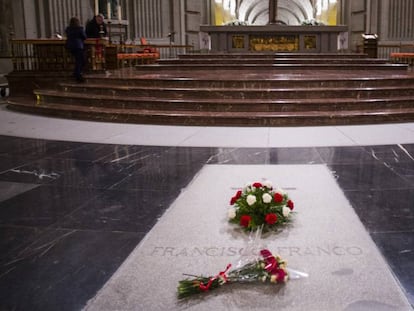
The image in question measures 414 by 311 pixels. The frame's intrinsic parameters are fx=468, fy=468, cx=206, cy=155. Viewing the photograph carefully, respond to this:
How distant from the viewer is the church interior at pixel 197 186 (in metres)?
2.33

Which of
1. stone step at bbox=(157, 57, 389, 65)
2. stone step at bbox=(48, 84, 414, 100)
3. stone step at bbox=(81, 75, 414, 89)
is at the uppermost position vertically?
stone step at bbox=(157, 57, 389, 65)

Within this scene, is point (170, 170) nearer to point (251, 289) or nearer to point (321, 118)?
point (251, 289)

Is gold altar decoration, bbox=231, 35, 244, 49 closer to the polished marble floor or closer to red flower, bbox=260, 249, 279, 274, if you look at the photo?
the polished marble floor

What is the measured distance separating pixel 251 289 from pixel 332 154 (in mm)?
3425

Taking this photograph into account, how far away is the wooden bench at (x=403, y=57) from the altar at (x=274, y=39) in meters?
2.99

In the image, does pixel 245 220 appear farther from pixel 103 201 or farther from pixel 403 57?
pixel 403 57

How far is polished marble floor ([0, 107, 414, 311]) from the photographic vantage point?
257 centimetres

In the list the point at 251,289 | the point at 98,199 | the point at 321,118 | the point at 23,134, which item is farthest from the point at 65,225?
the point at 321,118

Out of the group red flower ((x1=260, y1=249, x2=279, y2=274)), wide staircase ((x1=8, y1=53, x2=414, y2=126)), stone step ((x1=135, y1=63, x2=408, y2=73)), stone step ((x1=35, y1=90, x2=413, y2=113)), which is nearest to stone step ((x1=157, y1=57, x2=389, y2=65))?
stone step ((x1=135, y1=63, x2=408, y2=73))

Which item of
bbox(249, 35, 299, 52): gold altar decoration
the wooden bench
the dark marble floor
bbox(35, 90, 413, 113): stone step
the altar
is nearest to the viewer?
the dark marble floor

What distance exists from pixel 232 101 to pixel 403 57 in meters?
12.5

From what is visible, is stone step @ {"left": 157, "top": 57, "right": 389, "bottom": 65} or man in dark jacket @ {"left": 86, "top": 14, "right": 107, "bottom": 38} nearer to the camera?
man in dark jacket @ {"left": 86, "top": 14, "right": 107, "bottom": 38}

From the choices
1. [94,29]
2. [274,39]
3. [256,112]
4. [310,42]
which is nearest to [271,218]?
[256,112]

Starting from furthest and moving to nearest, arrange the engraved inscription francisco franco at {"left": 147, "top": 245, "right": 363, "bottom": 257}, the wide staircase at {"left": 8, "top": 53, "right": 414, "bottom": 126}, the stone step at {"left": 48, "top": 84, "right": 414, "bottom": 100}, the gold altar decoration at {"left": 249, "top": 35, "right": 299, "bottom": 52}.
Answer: the gold altar decoration at {"left": 249, "top": 35, "right": 299, "bottom": 52}, the stone step at {"left": 48, "top": 84, "right": 414, "bottom": 100}, the wide staircase at {"left": 8, "top": 53, "right": 414, "bottom": 126}, the engraved inscription francisco franco at {"left": 147, "top": 245, "right": 363, "bottom": 257}
